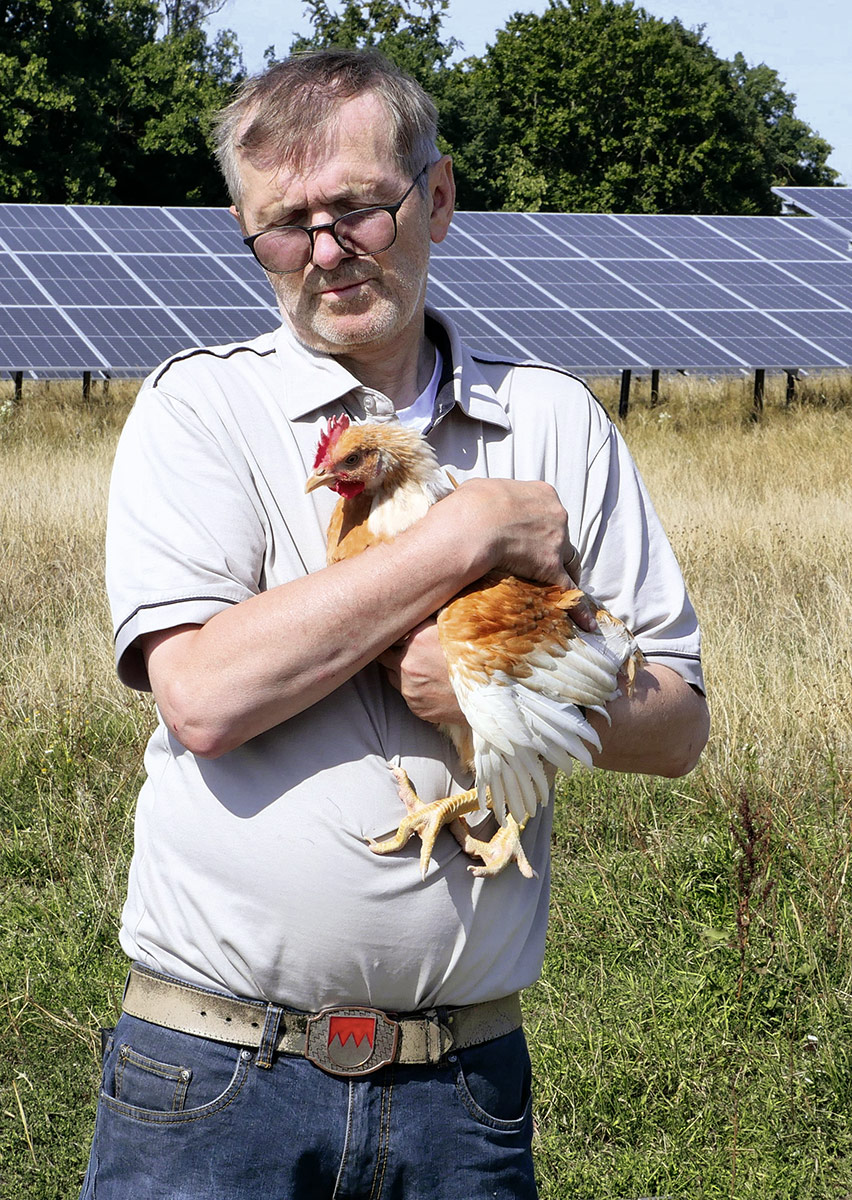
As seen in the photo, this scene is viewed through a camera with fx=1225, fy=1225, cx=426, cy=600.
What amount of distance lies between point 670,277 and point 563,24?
25.9m

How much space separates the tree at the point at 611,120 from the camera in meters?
34.9

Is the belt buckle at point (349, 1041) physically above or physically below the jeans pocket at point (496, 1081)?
above

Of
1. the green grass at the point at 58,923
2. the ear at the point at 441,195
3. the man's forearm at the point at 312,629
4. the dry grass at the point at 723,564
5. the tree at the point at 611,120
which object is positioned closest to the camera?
the man's forearm at the point at 312,629

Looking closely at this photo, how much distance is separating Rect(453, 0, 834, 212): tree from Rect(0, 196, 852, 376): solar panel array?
1850 centimetres

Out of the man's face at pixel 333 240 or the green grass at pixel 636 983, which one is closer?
the man's face at pixel 333 240

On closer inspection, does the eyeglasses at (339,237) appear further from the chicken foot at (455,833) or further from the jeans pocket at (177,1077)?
the jeans pocket at (177,1077)

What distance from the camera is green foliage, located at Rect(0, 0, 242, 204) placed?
25.5 meters

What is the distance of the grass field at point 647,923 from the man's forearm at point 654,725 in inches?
61.6

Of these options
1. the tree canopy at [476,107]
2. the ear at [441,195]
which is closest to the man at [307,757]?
the ear at [441,195]

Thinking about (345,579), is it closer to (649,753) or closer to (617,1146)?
(649,753)

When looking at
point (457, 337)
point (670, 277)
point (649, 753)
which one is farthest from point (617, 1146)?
point (670, 277)

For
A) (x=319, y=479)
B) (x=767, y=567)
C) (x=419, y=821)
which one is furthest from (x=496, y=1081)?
(x=767, y=567)

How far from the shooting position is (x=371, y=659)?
4.84ft

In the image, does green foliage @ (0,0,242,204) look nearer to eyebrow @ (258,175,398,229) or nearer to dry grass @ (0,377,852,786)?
dry grass @ (0,377,852,786)
